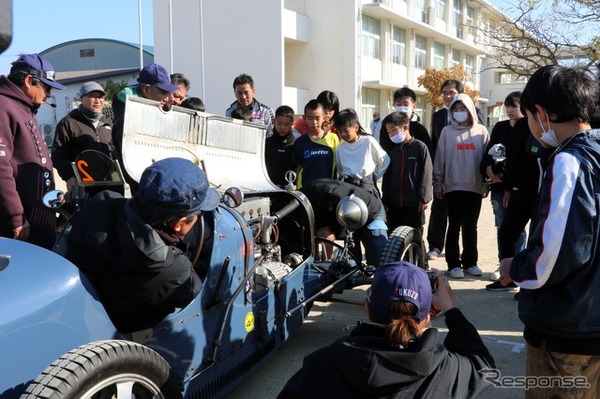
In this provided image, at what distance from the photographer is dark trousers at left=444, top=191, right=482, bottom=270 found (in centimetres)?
616

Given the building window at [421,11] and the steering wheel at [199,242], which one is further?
the building window at [421,11]

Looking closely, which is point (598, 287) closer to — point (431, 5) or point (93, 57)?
point (431, 5)

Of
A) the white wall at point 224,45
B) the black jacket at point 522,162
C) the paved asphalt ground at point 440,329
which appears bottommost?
the paved asphalt ground at point 440,329

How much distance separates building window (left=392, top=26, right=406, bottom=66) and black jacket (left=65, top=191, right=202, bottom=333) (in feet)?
95.2

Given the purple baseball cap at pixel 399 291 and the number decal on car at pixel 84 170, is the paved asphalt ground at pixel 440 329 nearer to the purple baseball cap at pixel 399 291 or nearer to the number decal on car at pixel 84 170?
the purple baseball cap at pixel 399 291

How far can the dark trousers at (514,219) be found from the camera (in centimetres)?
545

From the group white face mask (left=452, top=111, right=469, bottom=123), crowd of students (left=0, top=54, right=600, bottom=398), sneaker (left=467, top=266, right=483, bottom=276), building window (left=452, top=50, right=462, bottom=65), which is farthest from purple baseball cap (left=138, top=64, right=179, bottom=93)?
building window (left=452, top=50, right=462, bottom=65)

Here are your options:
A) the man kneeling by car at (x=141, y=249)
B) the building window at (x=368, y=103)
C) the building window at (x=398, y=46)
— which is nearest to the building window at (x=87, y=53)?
the building window at (x=398, y=46)

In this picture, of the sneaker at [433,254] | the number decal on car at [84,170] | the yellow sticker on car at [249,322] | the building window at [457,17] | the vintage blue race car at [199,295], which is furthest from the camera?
the building window at [457,17]

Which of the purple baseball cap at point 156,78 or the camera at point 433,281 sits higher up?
the purple baseball cap at point 156,78

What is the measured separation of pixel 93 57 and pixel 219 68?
30.9 meters

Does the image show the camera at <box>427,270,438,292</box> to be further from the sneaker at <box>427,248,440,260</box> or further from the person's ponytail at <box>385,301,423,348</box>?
the sneaker at <box>427,248,440,260</box>

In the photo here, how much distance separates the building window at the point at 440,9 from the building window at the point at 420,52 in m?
2.78

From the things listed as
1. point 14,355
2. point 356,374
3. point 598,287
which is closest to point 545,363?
point 598,287
